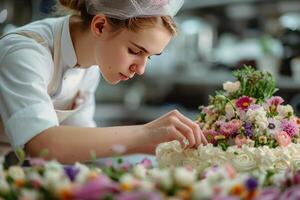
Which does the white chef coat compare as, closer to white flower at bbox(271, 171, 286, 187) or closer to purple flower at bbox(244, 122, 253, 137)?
purple flower at bbox(244, 122, 253, 137)

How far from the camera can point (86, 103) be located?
73.9 inches

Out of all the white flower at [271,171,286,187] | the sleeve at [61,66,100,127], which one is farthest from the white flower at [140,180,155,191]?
the sleeve at [61,66,100,127]

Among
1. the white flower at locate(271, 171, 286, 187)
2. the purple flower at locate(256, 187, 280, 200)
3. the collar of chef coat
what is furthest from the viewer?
the collar of chef coat

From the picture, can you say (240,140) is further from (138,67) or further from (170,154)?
(138,67)

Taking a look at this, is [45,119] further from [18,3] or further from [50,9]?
[18,3]

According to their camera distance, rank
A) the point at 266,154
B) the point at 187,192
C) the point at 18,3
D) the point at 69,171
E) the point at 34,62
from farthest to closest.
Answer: the point at 18,3
the point at 34,62
the point at 266,154
the point at 69,171
the point at 187,192

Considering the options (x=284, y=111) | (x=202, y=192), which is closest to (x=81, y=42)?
(x=284, y=111)

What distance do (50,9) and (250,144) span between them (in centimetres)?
74

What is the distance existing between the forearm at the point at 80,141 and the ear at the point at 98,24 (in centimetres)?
29

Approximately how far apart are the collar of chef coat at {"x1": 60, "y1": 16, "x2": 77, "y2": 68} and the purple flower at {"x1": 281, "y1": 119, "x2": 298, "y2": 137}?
60 cm

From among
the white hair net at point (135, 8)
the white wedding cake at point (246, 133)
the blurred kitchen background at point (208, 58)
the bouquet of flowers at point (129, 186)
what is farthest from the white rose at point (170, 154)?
the blurred kitchen background at point (208, 58)

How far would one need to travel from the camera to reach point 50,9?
1.68 meters

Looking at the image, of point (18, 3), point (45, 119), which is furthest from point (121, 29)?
point (18, 3)

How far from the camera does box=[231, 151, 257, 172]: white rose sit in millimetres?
1229
